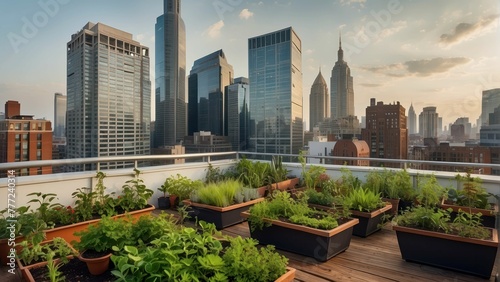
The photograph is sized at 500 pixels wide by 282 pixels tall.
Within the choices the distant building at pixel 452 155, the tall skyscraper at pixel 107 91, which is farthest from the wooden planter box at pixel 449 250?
the tall skyscraper at pixel 107 91

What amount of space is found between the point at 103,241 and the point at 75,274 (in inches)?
8.9

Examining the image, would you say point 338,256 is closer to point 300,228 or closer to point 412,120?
point 300,228

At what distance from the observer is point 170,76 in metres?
10.7

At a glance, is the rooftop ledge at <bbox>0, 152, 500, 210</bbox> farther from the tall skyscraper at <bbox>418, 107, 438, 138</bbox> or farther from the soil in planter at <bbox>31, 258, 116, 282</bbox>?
the tall skyscraper at <bbox>418, 107, 438, 138</bbox>

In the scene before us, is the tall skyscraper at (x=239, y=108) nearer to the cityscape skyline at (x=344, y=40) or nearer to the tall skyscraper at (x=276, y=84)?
the tall skyscraper at (x=276, y=84)

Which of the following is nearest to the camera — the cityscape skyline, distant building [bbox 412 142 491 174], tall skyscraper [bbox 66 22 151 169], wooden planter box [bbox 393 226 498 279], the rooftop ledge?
wooden planter box [bbox 393 226 498 279]

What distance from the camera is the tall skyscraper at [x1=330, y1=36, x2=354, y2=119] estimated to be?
25.9ft

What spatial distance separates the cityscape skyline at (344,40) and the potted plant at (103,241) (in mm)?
3241

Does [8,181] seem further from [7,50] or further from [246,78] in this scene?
[246,78]

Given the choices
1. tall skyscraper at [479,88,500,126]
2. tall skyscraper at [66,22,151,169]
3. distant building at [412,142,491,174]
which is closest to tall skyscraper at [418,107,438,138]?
distant building at [412,142,491,174]

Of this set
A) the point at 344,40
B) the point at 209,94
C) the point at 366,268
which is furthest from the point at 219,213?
the point at 209,94

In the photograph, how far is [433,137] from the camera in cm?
529

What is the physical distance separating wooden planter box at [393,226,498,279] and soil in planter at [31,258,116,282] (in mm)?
2148

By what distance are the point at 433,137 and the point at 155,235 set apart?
213 inches
